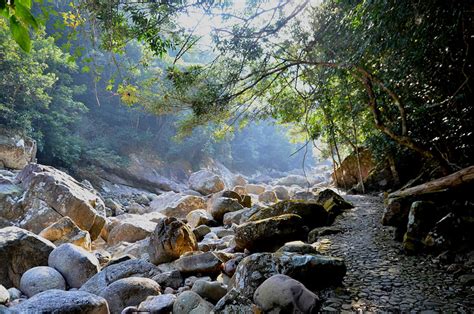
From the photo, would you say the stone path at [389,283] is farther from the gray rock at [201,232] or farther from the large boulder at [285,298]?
the gray rock at [201,232]

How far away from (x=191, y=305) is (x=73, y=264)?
2.96 m

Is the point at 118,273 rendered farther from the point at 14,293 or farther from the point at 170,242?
the point at 14,293

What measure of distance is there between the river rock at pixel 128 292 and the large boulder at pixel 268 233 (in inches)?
62.6

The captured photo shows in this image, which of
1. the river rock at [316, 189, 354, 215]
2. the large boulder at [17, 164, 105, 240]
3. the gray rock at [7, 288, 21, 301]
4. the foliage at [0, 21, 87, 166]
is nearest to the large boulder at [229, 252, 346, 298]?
the river rock at [316, 189, 354, 215]

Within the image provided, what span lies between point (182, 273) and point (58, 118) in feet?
54.6

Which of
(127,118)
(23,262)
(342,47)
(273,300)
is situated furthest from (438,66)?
(127,118)

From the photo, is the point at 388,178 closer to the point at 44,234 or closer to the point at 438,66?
the point at 438,66

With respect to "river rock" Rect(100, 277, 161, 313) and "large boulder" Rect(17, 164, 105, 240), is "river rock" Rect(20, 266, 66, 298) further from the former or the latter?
"large boulder" Rect(17, 164, 105, 240)

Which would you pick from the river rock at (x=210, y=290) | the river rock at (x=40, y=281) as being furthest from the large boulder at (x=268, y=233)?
the river rock at (x=40, y=281)

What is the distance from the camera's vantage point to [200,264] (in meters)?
4.46

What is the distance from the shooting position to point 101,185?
763 inches

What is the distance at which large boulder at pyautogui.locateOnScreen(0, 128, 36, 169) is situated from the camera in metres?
13.9

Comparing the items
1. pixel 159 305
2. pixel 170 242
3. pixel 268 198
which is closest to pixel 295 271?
pixel 159 305

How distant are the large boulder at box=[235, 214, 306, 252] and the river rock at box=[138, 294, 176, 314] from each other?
5.59 ft
